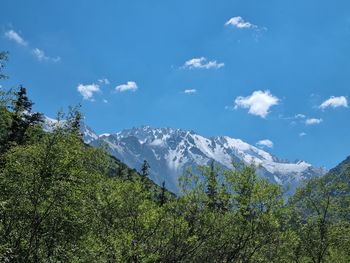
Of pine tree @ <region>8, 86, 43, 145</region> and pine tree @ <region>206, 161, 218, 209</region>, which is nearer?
pine tree @ <region>206, 161, 218, 209</region>

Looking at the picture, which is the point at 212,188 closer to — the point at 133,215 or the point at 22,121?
the point at 133,215

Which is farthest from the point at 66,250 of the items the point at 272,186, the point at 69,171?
the point at 272,186

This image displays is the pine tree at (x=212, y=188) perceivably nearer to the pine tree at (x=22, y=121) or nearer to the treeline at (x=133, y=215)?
the treeline at (x=133, y=215)

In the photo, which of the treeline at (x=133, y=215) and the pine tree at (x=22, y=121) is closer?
the treeline at (x=133, y=215)

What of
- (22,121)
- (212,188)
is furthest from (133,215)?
(22,121)

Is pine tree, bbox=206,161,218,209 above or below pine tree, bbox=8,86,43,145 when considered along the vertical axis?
below

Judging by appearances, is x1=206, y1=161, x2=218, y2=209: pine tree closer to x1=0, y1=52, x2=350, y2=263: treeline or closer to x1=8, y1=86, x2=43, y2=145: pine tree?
x1=0, y1=52, x2=350, y2=263: treeline

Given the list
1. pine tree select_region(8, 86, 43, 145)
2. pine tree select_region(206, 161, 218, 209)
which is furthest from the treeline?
pine tree select_region(8, 86, 43, 145)

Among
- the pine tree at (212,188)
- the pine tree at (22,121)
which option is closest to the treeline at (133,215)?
the pine tree at (212,188)

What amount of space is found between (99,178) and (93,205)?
5.98 m

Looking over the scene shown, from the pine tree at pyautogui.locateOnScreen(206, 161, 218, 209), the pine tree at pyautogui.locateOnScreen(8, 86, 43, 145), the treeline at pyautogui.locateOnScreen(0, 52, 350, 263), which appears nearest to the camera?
the treeline at pyautogui.locateOnScreen(0, 52, 350, 263)

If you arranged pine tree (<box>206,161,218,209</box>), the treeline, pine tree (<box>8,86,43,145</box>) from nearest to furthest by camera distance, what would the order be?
the treeline
pine tree (<box>206,161,218,209</box>)
pine tree (<box>8,86,43,145</box>)

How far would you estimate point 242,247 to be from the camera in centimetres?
2995

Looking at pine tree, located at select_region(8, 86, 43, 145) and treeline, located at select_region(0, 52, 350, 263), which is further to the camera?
pine tree, located at select_region(8, 86, 43, 145)
